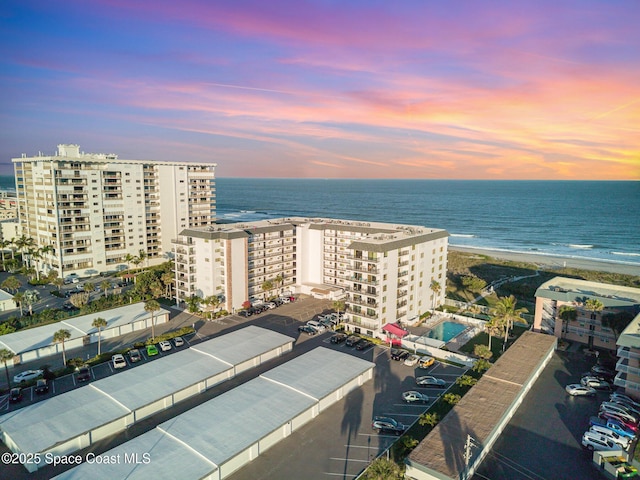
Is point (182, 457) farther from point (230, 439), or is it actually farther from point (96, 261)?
point (96, 261)

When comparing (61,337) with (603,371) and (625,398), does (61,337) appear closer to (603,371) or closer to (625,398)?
(625,398)

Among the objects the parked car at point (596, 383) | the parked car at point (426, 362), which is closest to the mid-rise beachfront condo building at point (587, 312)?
the parked car at point (596, 383)

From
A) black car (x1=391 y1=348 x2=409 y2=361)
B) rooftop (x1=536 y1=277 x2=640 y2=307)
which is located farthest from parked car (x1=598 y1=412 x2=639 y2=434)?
rooftop (x1=536 y1=277 x2=640 y2=307)

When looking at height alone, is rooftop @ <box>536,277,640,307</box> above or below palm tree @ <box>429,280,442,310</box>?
above

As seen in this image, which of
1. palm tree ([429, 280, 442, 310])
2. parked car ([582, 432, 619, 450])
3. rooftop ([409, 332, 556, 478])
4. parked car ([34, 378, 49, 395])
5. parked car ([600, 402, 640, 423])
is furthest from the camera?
palm tree ([429, 280, 442, 310])

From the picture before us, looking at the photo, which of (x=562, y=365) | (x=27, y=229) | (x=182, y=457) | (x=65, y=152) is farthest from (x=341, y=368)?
(x=27, y=229)

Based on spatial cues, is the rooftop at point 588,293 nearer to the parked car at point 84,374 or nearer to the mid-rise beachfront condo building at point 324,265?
the mid-rise beachfront condo building at point 324,265

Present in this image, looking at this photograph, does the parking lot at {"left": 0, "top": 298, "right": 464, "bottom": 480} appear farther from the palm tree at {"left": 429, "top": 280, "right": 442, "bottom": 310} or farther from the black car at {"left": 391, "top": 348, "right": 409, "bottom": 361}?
the palm tree at {"left": 429, "top": 280, "right": 442, "bottom": 310}

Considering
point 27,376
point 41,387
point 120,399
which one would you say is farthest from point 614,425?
point 27,376
